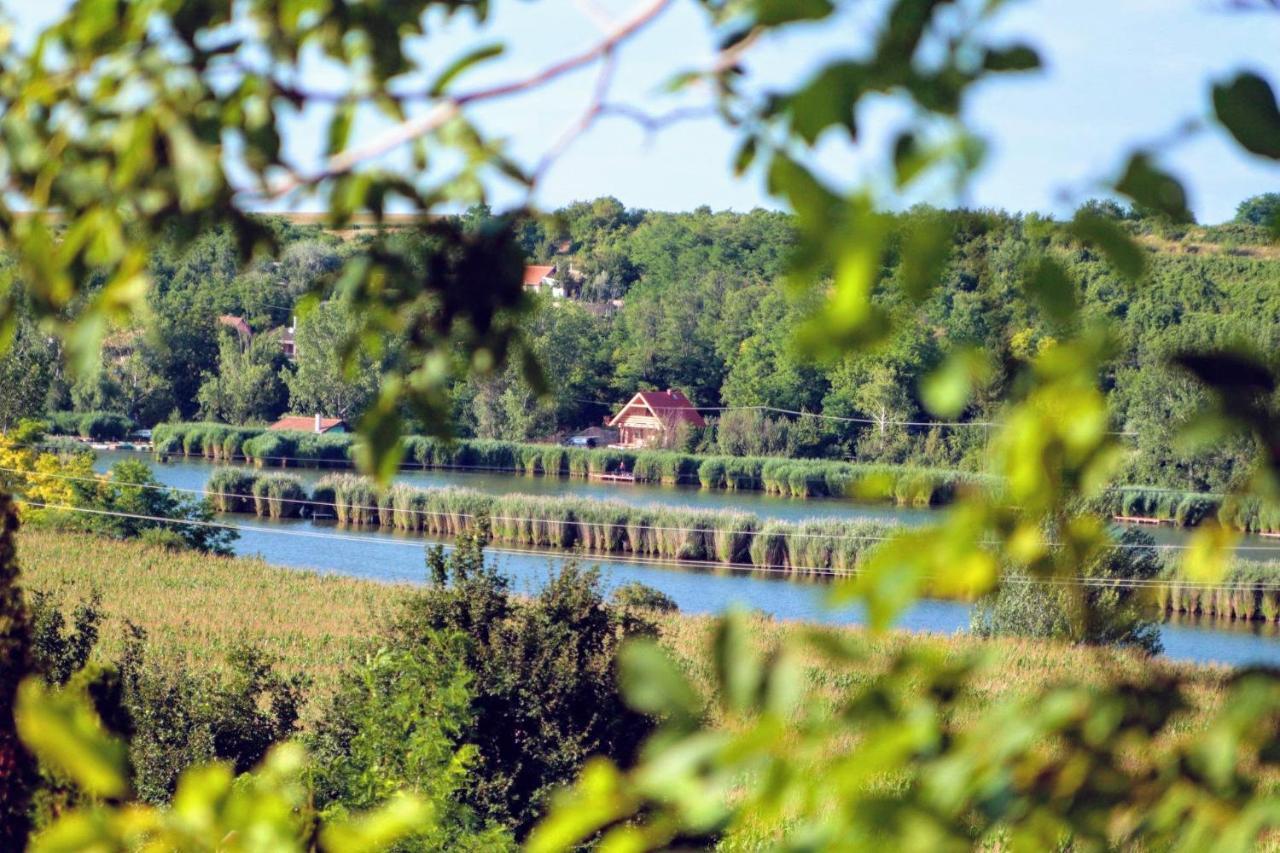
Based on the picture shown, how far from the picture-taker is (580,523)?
32.8 metres

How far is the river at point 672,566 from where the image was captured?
22297 mm

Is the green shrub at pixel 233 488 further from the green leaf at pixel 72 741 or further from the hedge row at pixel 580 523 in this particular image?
the green leaf at pixel 72 741

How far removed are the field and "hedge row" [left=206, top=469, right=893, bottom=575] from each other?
19.6ft

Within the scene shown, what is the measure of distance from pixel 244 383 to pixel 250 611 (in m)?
29.1

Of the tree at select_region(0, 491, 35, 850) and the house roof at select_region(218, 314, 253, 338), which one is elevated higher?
the house roof at select_region(218, 314, 253, 338)

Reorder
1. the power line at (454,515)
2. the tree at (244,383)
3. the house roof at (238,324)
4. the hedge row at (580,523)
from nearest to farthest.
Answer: the power line at (454,515), the hedge row at (580,523), the house roof at (238,324), the tree at (244,383)

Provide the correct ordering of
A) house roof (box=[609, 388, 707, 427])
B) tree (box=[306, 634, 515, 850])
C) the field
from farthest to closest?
1. house roof (box=[609, 388, 707, 427])
2. the field
3. tree (box=[306, 634, 515, 850])

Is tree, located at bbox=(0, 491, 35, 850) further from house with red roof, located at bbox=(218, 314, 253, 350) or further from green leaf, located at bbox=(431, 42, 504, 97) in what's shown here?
house with red roof, located at bbox=(218, 314, 253, 350)

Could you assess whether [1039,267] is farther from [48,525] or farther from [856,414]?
[856,414]

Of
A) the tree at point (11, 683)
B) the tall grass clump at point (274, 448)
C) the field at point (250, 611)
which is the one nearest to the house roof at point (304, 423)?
the tall grass clump at point (274, 448)

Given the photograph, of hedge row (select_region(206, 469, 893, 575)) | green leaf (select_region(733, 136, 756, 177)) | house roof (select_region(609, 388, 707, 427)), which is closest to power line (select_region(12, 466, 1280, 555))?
hedge row (select_region(206, 469, 893, 575))

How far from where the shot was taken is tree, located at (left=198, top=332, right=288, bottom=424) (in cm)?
4609

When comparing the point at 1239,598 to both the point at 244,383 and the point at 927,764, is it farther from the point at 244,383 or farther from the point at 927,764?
the point at 244,383

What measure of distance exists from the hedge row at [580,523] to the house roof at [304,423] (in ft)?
25.8
